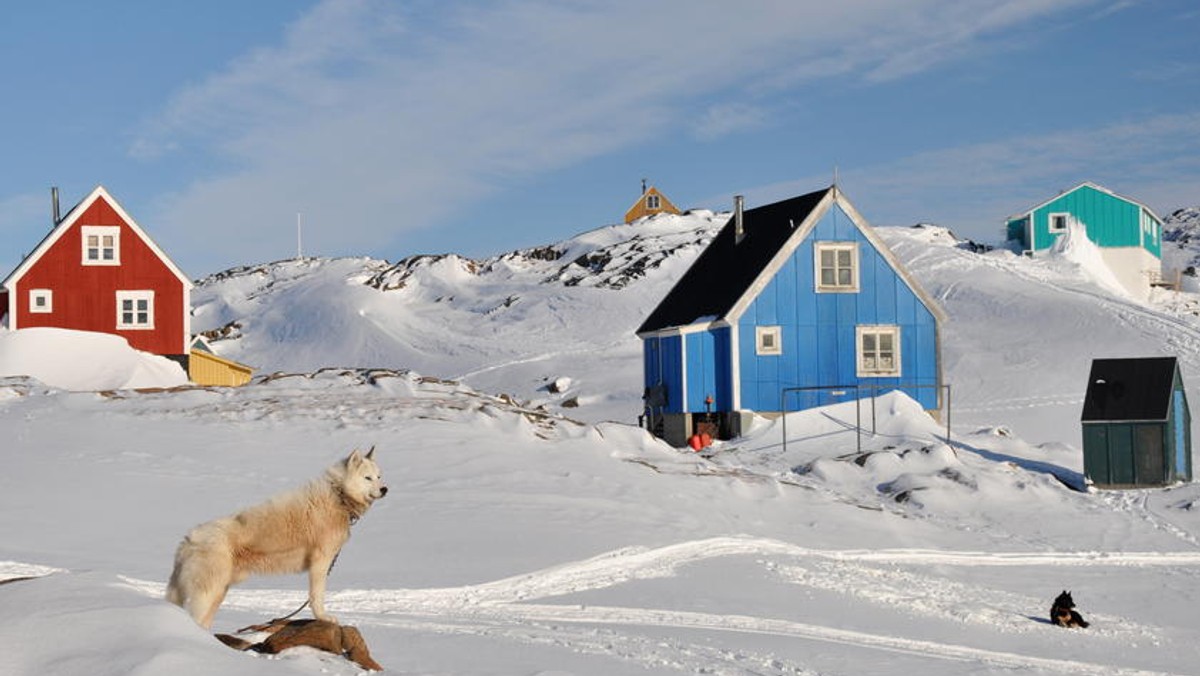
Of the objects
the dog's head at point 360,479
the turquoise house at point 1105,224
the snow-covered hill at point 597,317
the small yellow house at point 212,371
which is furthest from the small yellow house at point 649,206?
the dog's head at point 360,479

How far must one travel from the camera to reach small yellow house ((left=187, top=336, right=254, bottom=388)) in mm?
47969

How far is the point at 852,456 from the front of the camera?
30469 mm

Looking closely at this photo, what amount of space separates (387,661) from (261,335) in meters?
77.6

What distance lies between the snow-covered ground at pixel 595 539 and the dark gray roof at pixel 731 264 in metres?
4.81

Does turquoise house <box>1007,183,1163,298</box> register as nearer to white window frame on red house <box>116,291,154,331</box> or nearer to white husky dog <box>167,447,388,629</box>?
white window frame on red house <box>116,291,154,331</box>

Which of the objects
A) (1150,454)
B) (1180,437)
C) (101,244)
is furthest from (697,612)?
(101,244)

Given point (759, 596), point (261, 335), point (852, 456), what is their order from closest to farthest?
point (759, 596) → point (852, 456) → point (261, 335)

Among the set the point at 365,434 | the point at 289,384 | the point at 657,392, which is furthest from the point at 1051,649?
the point at 657,392

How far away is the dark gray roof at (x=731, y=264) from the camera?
38781 mm

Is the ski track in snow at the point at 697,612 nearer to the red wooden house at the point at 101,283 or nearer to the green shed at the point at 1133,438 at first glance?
the green shed at the point at 1133,438

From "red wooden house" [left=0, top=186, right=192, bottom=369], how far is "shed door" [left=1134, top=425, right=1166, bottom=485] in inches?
1204

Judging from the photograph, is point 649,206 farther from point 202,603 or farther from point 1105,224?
point 202,603

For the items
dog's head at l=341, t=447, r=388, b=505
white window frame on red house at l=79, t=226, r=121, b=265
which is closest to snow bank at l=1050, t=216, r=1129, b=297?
white window frame on red house at l=79, t=226, r=121, b=265

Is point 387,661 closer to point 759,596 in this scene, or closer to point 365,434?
point 759,596
